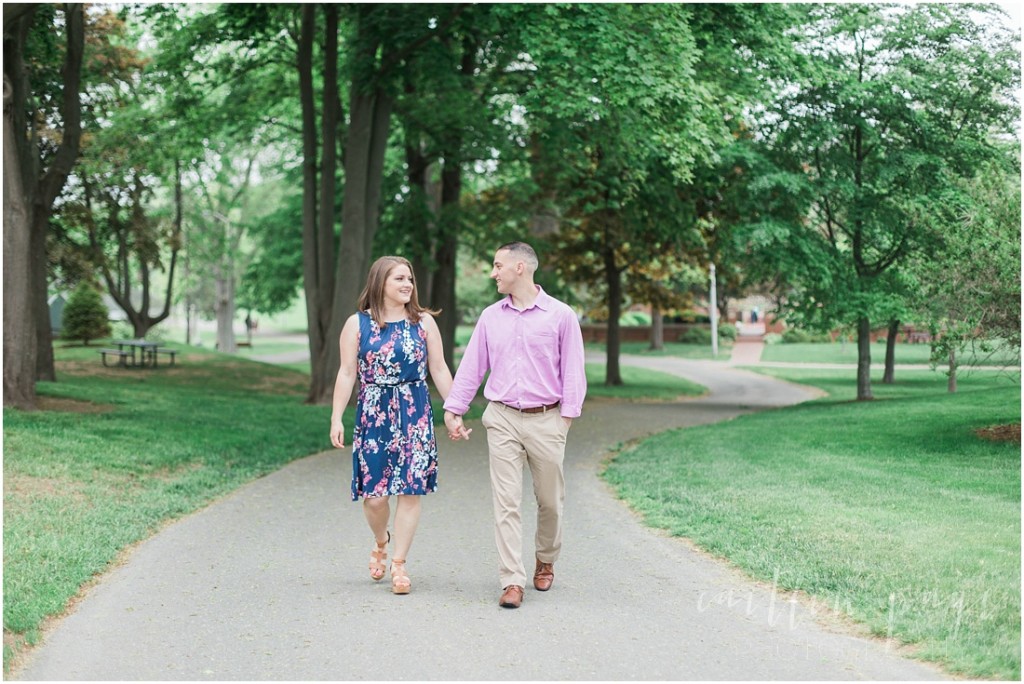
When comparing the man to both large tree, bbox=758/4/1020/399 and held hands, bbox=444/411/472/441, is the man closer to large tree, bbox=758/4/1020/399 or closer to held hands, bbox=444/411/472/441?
held hands, bbox=444/411/472/441

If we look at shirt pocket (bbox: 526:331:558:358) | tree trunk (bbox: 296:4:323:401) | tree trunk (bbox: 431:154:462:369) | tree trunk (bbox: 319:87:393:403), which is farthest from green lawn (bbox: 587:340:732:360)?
shirt pocket (bbox: 526:331:558:358)

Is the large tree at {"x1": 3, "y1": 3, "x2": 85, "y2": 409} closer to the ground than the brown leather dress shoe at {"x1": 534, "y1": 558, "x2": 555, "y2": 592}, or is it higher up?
higher up

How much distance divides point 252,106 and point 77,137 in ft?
28.1

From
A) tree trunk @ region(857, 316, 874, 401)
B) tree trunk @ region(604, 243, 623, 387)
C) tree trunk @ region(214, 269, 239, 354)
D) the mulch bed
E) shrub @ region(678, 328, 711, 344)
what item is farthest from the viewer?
shrub @ region(678, 328, 711, 344)

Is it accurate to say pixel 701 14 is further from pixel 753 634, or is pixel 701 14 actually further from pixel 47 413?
pixel 753 634

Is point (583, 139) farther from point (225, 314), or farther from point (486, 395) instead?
point (225, 314)

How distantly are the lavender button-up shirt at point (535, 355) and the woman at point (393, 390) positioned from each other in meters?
0.35

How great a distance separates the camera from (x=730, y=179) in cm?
2352

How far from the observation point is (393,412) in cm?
696

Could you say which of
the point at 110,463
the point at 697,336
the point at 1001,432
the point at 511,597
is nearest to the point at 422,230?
the point at 110,463

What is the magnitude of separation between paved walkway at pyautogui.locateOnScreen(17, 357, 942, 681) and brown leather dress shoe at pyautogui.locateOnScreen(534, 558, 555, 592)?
0.09m

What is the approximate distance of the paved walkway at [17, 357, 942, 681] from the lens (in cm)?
532

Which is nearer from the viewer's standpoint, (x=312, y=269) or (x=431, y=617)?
(x=431, y=617)

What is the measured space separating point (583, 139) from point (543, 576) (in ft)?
48.3
